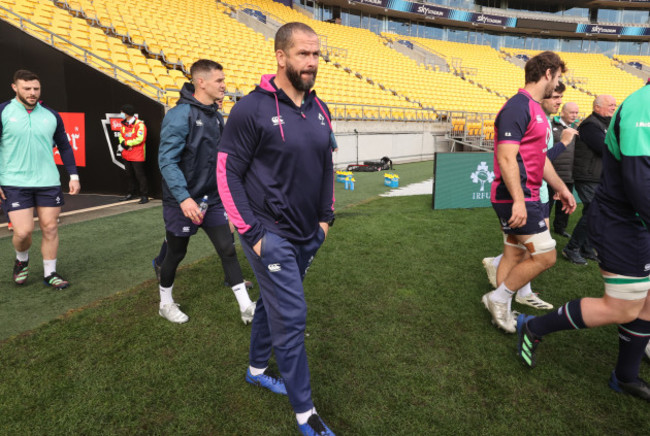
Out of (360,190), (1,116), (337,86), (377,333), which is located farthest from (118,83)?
(337,86)

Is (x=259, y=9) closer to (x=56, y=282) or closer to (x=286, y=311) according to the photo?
(x=56, y=282)

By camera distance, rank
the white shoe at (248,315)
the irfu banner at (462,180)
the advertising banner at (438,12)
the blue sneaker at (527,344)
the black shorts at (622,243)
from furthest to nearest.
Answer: the advertising banner at (438,12)
the irfu banner at (462,180)
the white shoe at (248,315)
the blue sneaker at (527,344)
the black shorts at (622,243)

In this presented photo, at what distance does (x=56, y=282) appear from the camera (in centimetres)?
398

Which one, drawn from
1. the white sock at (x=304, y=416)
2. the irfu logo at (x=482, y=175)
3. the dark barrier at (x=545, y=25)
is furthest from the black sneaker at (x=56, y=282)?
the dark barrier at (x=545, y=25)

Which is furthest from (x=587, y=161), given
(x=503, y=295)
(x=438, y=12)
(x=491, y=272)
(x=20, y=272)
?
(x=438, y=12)

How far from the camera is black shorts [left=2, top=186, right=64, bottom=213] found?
12.5ft

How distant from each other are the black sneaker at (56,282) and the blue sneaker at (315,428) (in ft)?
10.7

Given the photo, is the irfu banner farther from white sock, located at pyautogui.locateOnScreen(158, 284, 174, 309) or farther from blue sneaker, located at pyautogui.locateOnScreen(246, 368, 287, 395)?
blue sneaker, located at pyautogui.locateOnScreen(246, 368, 287, 395)

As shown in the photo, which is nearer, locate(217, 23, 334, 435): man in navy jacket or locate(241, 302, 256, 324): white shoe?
locate(217, 23, 334, 435): man in navy jacket

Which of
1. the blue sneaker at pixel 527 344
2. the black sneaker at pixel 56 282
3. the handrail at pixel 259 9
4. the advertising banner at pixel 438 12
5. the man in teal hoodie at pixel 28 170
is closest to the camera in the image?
the blue sneaker at pixel 527 344

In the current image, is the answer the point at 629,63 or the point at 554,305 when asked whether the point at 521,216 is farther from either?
the point at 629,63

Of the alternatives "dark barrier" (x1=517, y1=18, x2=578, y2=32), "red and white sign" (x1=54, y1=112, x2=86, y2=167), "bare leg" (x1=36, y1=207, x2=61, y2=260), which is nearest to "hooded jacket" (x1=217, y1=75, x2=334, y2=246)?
"bare leg" (x1=36, y1=207, x2=61, y2=260)

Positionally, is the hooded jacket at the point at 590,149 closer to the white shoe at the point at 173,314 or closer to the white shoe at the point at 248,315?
the white shoe at the point at 248,315

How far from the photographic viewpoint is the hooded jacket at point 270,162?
6.35 ft
